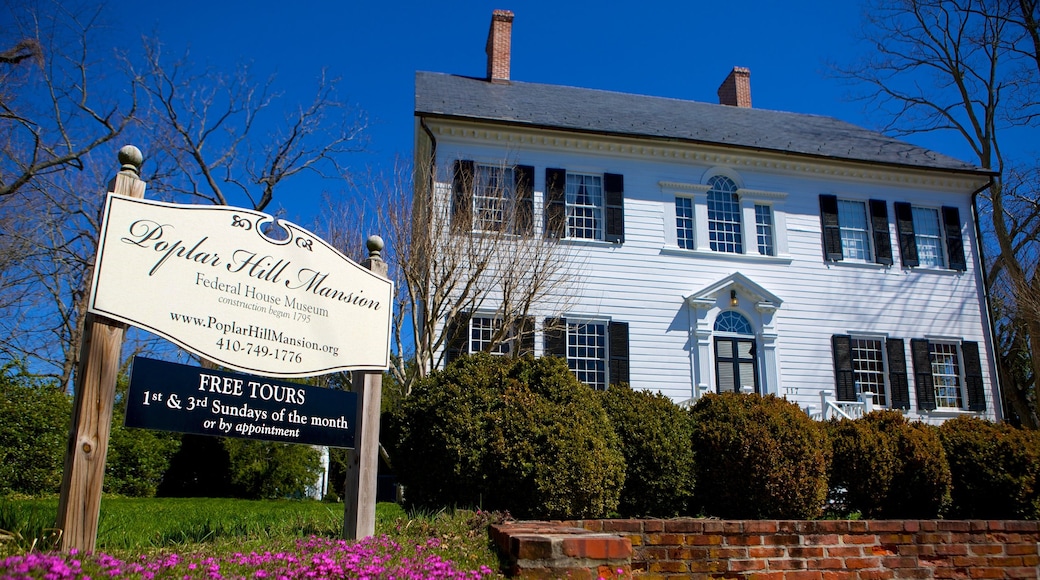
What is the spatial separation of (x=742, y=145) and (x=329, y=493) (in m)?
11.8

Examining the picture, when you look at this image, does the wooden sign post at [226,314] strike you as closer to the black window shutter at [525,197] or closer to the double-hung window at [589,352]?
the black window shutter at [525,197]

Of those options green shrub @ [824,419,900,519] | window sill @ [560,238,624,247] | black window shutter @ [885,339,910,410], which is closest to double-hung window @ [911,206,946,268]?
black window shutter @ [885,339,910,410]

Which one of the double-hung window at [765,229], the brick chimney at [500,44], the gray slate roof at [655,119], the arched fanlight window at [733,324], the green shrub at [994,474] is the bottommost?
the green shrub at [994,474]

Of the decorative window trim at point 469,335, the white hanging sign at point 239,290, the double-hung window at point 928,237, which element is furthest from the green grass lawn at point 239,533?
the double-hung window at point 928,237

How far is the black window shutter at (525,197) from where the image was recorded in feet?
43.9

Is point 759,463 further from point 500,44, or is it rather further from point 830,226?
point 500,44

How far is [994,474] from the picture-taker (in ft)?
29.4

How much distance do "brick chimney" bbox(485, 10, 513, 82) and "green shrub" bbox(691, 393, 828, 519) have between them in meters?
13.3

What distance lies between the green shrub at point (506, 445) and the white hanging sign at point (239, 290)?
135cm

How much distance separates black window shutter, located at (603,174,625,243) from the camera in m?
15.3

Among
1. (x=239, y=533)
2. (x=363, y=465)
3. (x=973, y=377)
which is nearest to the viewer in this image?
(x=239, y=533)

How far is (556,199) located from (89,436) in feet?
37.9

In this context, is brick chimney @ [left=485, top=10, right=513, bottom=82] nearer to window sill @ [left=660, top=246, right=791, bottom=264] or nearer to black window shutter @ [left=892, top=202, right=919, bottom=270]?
window sill @ [left=660, top=246, right=791, bottom=264]

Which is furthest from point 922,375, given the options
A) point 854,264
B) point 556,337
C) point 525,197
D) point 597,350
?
point 525,197
